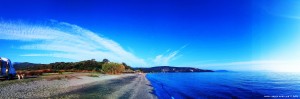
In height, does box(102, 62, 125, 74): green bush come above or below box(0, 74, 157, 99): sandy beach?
above

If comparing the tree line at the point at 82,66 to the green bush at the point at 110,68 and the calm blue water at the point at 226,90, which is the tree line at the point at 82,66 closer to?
the green bush at the point at 110,68

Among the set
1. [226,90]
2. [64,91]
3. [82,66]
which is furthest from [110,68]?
[64,91]

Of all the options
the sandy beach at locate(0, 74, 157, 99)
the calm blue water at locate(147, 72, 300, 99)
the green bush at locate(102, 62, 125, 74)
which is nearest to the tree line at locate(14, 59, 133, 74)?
the green bush at locate(102, 62, 125, 74)

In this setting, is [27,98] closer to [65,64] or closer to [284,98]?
[284,98]

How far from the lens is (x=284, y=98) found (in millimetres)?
38719

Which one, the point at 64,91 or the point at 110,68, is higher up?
the point at 110,68

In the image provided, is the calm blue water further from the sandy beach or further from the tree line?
the tree line

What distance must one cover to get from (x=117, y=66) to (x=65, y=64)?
112 ft

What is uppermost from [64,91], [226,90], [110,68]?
[110,68]

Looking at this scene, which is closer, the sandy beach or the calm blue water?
the sandy beach

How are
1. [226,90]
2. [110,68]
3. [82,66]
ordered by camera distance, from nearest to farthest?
[226,90] → [110,68] → [82,66]

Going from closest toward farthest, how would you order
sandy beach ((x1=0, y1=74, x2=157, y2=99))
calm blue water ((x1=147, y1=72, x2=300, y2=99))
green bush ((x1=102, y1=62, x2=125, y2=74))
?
sandy beach ((x1=0, y1=74, x2=157, y2=99)) < calm blue water ((x1=147, y1=72, x2=300, y2=99)) < green bush ((x1=102, y1=62, x2=125, y2=74))

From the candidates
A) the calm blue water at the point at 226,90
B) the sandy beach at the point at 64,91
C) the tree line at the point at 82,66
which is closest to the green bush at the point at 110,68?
the tree line at the point at 82,66

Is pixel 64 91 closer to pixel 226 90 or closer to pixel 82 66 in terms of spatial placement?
pixel 226 90
